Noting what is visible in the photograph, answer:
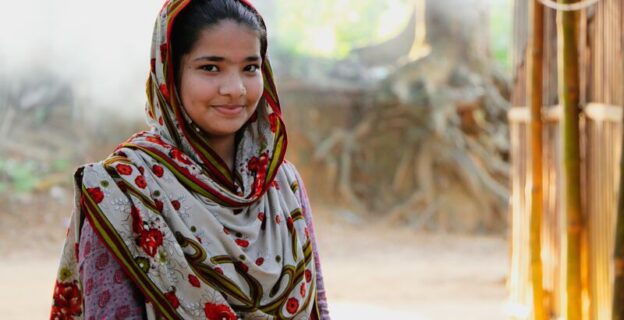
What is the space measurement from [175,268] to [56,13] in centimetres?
1301

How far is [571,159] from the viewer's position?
15.2ft

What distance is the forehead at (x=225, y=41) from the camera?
68.3 inches

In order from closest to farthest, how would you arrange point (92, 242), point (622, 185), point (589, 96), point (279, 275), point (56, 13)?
point (92, 242)
point (279, 275)
point (622, 185)
point (589, 96)
point (56, 13)

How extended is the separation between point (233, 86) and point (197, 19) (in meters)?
0.15

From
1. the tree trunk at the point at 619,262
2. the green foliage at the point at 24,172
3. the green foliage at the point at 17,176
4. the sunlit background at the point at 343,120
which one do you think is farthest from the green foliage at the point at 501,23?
the tree trunk at the point at 619,262

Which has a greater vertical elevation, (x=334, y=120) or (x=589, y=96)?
(x=334, y=120)

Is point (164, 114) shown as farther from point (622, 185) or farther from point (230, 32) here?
point (622, 185)

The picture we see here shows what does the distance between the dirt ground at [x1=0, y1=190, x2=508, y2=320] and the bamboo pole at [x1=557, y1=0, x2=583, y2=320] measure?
8.56ft

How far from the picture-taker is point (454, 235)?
1318 cm

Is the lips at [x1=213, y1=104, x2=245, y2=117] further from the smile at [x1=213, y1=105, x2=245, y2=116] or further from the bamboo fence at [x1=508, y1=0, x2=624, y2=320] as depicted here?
the bamboo fence at [x1=508, y1=0, x2=624, y2=320]

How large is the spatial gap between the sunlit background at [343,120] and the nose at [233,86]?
33.3ft

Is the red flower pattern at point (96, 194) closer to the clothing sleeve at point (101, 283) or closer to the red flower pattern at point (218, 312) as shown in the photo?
the clothing sleeve at point (101, 283)

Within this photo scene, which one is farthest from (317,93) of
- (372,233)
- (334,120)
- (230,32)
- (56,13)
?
(230,32)

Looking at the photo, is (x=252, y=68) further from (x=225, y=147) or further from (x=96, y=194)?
(x=96, y=194)
